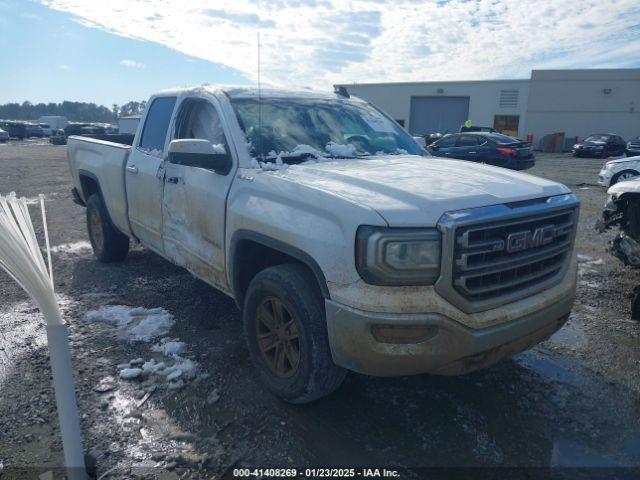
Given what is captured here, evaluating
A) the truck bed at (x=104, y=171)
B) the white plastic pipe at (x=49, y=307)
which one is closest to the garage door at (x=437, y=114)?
the truck bed at (x=104, y=171)

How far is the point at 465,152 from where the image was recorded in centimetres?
1616

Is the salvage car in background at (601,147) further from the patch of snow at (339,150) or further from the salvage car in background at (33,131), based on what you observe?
the salvage car in background at (33,131)

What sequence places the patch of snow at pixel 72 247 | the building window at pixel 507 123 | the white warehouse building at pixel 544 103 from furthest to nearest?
the building window at pixel 507 123, the white warehouse building at pixel 544 103, the patch of snow at pixel 72 247

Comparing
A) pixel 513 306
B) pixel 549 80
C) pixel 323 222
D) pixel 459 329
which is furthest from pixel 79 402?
pixel 549 80

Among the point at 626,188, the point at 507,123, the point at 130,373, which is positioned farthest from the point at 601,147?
the point at 130,373

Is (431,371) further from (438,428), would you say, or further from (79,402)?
(79,402)

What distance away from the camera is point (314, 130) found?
12.4ft

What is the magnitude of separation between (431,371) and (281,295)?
0.94m

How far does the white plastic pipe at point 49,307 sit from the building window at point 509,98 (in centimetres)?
4574

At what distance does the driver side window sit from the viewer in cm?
377

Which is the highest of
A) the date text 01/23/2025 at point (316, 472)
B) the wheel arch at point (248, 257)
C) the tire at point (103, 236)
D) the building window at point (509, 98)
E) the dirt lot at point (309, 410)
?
the building window at point (509, 98)

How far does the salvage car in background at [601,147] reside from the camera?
28.5m

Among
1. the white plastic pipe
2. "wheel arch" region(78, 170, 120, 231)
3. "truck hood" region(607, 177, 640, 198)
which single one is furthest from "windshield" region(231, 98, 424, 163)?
"wheel arch" region(78, 170, 120, 231)

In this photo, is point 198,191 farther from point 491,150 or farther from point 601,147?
point 601,147
